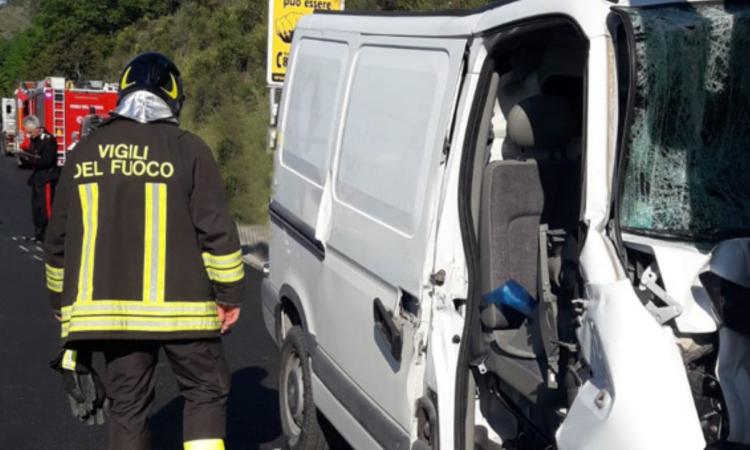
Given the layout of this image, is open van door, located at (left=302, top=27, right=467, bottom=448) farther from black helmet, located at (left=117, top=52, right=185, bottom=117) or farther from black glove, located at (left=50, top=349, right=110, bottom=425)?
black glove, located at (left=50, top=349, right=110, bottom=425)

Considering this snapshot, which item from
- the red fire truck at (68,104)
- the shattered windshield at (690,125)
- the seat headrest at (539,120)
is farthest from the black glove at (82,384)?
the red fire truck at (68,104)

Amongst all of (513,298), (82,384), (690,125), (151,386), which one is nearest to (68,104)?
(82,384)

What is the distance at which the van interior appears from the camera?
156 inches

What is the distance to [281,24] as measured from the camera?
44.4 feet

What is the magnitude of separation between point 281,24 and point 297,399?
27.4ft

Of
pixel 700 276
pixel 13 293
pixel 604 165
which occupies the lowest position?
pixel 13 293

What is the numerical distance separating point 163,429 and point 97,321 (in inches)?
80.9

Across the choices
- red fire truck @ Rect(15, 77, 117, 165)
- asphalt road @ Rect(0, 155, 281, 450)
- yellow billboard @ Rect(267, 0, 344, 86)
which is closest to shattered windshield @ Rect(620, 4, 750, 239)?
asphalt road @ Rect(0, 155, 281, 450)

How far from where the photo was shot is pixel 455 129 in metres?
4.14

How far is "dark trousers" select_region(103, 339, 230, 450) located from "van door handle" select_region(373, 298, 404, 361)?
0.75 metres

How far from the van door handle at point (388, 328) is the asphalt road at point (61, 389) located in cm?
202

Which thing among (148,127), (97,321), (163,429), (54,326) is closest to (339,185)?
(148,127)

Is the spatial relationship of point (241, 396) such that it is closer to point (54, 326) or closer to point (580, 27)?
point (54, 326)

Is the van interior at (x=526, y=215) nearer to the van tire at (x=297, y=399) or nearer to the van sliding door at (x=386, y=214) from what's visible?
the van sliding door at (x=386, y=214)
